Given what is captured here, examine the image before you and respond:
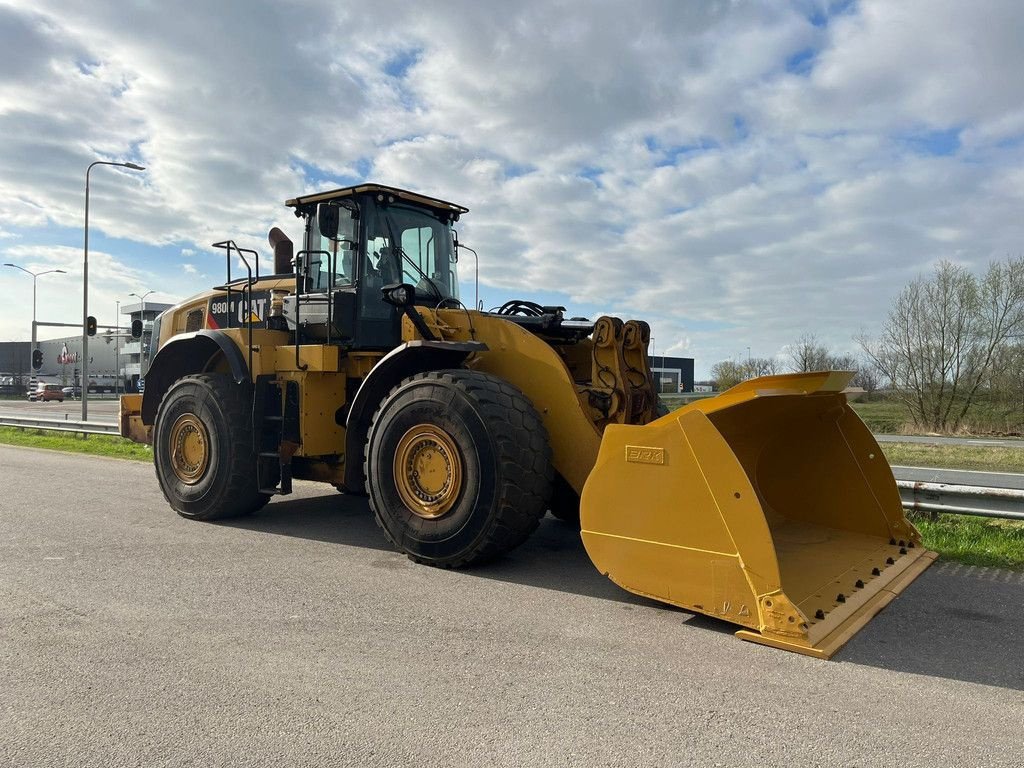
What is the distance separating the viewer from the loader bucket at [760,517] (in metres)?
3.89

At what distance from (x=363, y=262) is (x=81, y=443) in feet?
39.1

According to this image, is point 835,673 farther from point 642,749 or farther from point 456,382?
point 456,382

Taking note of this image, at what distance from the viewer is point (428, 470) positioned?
5.49m

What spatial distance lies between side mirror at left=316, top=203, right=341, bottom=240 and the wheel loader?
0.02 metres

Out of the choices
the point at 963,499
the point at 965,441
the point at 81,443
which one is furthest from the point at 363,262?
the point at 965,441

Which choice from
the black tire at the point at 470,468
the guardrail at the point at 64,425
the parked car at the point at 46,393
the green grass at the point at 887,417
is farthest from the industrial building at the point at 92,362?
the black tire at the point at 470,468

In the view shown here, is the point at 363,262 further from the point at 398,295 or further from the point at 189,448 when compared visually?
the point at 189,448

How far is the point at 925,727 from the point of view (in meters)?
3.02

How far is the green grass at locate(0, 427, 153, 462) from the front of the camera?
44.6ft

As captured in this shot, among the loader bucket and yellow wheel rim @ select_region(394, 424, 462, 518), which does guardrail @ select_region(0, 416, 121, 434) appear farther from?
the loader bucket

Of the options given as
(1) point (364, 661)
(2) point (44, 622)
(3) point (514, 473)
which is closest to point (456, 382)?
(3) point (514, 473)

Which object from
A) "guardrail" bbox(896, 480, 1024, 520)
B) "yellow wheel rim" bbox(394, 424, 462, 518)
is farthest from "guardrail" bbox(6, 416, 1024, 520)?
"yellow wheel rim" bbox(394, 424, 462, 518)

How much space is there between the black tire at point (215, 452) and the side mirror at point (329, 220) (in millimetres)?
1734

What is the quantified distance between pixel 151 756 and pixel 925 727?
2.94m
